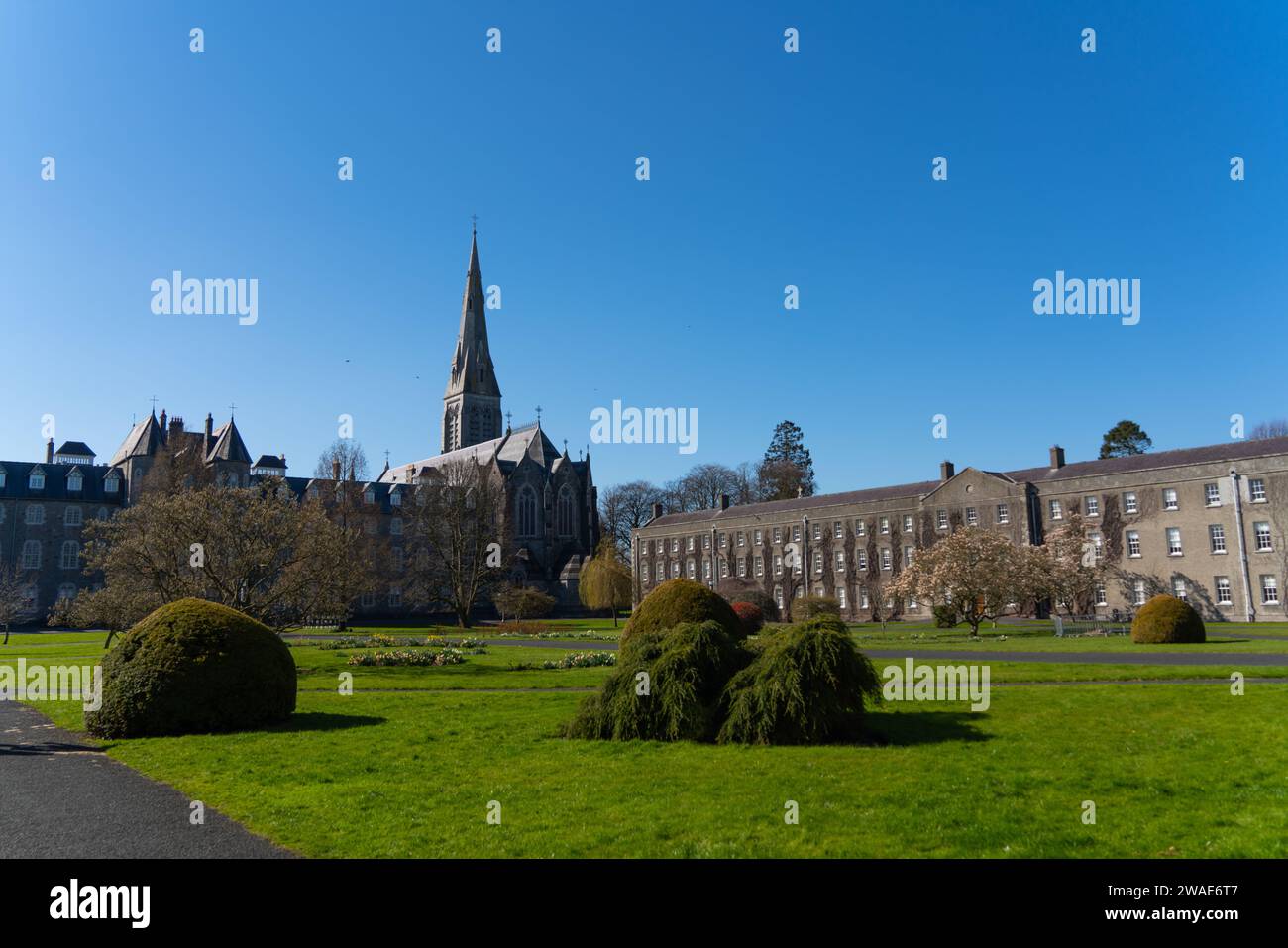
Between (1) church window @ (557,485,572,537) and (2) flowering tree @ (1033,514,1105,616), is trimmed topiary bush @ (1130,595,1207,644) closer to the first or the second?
(2) flowering tree @ (1033,514,1105,616)

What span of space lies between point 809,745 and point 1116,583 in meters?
50.4

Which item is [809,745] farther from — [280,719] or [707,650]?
[280,719]

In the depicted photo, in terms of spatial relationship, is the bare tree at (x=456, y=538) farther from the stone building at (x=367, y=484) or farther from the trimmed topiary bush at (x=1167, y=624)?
the trimmed topiary bush at (x=1167, y=624)

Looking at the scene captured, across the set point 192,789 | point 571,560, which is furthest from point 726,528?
point 192,789

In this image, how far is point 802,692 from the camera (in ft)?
42.3

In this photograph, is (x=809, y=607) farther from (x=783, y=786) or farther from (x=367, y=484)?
(x=367, y=484)

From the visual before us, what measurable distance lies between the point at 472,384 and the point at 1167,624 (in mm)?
99259

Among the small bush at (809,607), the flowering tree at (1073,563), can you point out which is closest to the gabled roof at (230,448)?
the small bush at (809,607)

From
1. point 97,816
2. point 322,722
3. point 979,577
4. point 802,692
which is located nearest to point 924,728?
point 802,692

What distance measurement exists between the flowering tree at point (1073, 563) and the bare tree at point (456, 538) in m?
37.7

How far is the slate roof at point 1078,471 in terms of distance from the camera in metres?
51.4

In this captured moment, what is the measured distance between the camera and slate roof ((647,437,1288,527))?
51438 millimetres
